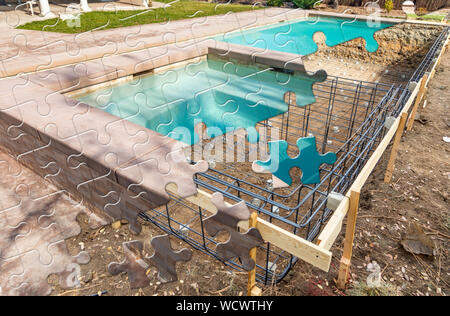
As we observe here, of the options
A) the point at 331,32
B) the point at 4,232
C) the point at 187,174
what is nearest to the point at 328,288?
the point at 187,174

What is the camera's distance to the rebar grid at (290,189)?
226cm

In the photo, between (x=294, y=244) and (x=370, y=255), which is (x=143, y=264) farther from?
(x=370, y=255)

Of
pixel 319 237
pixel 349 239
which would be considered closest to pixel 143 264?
pixel 319 237

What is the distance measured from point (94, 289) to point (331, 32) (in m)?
12.8

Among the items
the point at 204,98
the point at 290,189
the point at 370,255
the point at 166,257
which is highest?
the point at 166,257

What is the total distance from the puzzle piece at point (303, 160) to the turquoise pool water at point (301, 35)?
172 inches

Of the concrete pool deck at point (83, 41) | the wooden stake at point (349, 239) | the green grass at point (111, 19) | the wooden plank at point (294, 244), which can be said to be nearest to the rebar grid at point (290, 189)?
the wooden plank at point (294, 244)

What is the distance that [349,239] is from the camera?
87.9 inches

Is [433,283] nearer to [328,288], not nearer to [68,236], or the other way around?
[328,288]

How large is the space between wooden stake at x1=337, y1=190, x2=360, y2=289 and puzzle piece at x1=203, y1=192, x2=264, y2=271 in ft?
2.35

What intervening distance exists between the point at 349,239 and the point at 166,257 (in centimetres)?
130

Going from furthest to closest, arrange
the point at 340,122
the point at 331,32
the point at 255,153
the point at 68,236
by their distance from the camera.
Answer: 1. the point at 331,32
2. the point at 340,122
3. the point at 255,153
4. the point at 68,236

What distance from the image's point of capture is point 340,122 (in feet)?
18.1

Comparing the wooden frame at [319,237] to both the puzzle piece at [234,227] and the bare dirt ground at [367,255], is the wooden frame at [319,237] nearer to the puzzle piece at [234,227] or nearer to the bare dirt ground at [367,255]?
the puzzle piece at [234,227]
